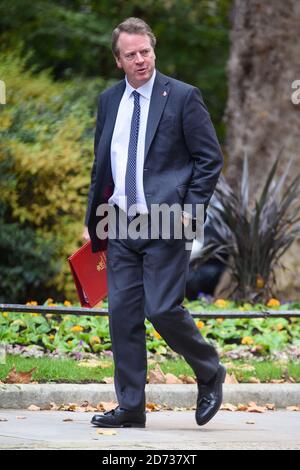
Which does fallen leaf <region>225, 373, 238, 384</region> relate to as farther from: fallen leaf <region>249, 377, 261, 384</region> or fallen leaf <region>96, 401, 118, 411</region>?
fallen leaf <region>96, 401, 118, 411</region>

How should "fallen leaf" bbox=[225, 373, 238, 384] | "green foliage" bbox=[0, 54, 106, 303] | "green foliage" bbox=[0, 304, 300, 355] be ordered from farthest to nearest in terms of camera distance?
1. "green foliage" bbox=[0, 54, 106, 303]
2. "green foliage" bbox=[0, 304, 300, 355]
3. "fallen leaf" bbox=[225, 373, 238, 384]

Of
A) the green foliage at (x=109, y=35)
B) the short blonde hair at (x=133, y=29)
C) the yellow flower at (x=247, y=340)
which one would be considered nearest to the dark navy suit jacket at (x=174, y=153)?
the short blonde hair at (x=133, y=29)

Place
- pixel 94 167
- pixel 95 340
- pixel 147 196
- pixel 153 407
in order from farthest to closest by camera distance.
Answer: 1. pixel 95 340
2. pixel 153 407
3. pixel 94 167
4. pixel 147 196

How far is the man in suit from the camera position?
19.4 feet

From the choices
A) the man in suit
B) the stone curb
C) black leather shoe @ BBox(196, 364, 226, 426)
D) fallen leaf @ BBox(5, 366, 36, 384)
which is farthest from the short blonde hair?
fallen leaf @ BBox(5, 366, 36, 384)

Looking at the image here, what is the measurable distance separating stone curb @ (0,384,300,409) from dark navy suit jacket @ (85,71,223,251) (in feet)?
4.39

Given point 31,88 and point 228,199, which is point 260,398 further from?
point 31,88

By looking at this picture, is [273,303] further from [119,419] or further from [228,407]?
[119,419]

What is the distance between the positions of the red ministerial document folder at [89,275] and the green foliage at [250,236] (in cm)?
440

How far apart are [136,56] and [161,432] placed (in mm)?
1972

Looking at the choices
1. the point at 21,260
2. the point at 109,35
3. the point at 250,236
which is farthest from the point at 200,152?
the point at 109,35

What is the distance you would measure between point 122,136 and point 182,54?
1544 cm

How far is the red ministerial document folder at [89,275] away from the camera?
629 centimetres

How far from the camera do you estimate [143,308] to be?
605cm
